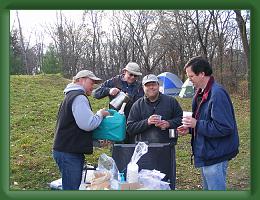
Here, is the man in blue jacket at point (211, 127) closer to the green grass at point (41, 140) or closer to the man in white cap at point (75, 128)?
the green grass at point (41, 140)

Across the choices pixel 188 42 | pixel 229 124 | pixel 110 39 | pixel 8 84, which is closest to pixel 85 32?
pixel 110 39

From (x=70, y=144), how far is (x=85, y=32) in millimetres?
1648

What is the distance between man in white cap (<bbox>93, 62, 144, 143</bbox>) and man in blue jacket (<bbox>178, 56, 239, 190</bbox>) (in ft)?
2.34

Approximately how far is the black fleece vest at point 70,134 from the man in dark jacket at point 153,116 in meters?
0.38

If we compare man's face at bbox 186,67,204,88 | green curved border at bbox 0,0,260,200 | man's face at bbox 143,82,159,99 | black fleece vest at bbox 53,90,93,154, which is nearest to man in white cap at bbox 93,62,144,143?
man's face at bbox 143,82,159,99

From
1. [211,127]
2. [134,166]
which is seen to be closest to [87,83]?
[134,166]

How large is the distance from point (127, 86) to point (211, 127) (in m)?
0.97

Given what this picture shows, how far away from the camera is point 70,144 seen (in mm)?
1992

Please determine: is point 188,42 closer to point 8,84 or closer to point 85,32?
point 85,32

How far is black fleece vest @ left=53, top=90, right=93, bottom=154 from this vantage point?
1971 mm

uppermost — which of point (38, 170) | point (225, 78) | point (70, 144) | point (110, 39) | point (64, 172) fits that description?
point (110, 39)

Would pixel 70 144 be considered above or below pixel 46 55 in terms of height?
below

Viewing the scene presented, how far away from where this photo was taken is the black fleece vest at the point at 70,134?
197 centimetres

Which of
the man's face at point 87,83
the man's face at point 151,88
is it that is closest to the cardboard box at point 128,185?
the man's face at point 87,83
